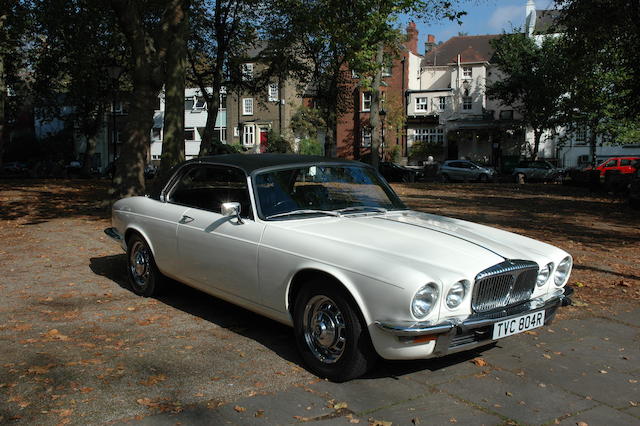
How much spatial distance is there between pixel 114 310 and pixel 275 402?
3.02m

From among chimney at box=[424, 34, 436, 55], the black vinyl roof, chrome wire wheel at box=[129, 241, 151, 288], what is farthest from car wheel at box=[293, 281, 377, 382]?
chimney at box=[424, 34, 436, 55]

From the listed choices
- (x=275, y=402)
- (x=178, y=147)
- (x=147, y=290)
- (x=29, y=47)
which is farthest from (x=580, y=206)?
(x=29, y=47)

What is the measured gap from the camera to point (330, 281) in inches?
181

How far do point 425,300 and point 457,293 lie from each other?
26 centimetres

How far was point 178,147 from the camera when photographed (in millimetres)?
15086

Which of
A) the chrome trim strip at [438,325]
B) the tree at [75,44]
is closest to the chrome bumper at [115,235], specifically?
the chrome trim strip at [438,325]

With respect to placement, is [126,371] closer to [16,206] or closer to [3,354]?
[3,354]

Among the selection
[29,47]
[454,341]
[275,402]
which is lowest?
[275,402]

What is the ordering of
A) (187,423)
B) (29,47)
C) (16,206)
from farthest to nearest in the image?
(29,47)
(16,206)
(187,423)

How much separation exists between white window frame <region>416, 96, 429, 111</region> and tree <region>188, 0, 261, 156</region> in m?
31.3

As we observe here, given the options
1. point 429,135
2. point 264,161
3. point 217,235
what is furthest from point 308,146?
point 217,235

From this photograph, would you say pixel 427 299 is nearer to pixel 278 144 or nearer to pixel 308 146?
pixel 308 146

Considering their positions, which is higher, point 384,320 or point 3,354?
point 384,320

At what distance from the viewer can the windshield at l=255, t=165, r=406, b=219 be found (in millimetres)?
5422
